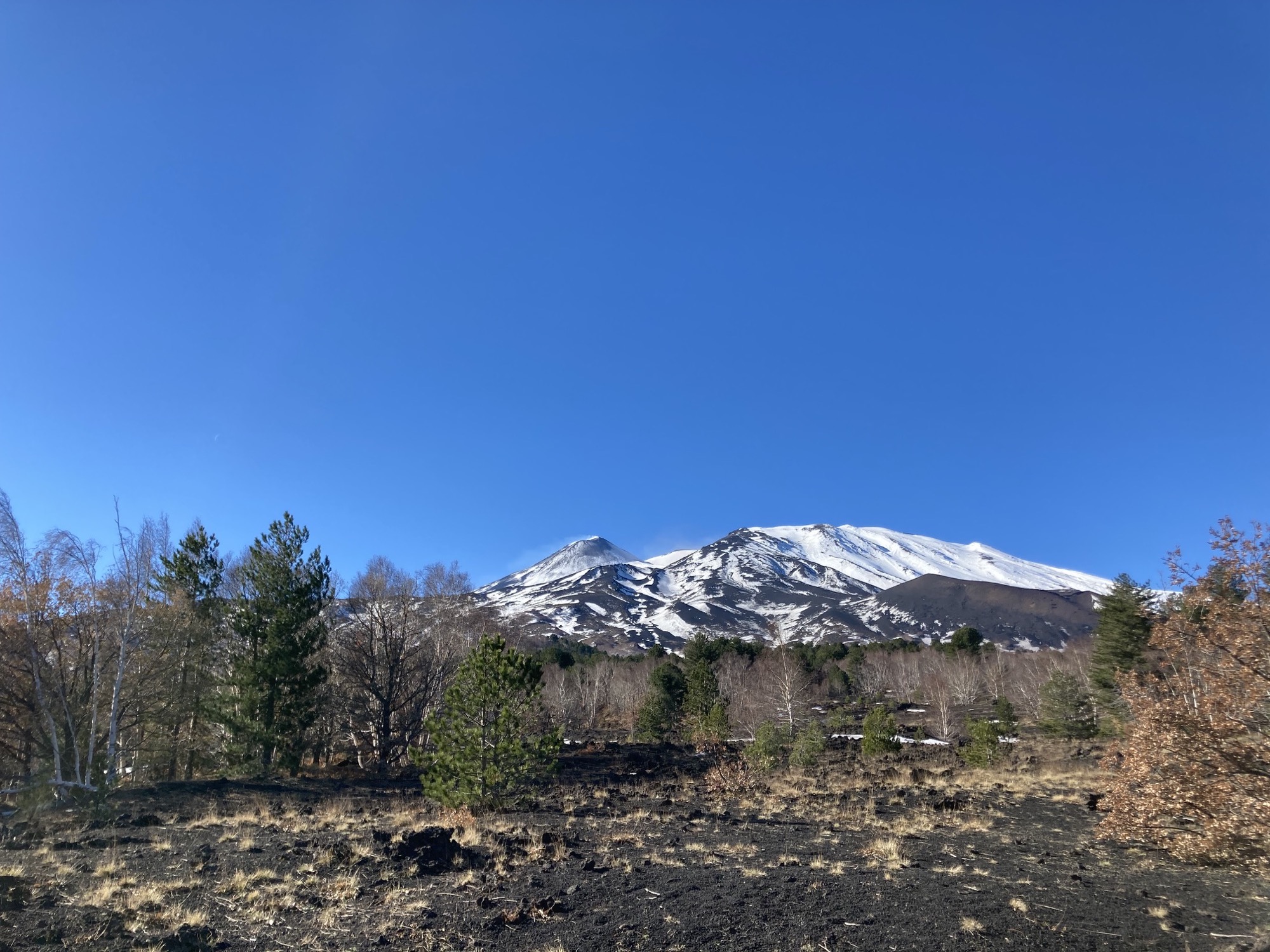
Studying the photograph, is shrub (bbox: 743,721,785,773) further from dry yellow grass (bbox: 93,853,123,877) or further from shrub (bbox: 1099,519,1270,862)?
dry yellow grass (bbox: 93,853,123,877)

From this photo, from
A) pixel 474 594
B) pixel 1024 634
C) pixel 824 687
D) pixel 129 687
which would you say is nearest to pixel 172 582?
pixel 129 687

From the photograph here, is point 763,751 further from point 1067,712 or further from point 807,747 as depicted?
point 1067,712

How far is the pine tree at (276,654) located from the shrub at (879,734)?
2440cm

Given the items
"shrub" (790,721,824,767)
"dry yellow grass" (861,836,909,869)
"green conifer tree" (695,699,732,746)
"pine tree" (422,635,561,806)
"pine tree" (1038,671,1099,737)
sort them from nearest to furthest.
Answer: "dry yellow grass" (861,836,909,869) → "pine tree" (422,635,561,806) → "shrub" (790,721,824,767) → "green conifer tree" (695,699,732,746) → "pine tree" (1038,671,1099,737)

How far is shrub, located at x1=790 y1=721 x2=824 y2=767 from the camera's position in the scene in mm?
27431

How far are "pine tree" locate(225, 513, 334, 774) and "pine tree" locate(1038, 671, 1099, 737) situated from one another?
1393 inches

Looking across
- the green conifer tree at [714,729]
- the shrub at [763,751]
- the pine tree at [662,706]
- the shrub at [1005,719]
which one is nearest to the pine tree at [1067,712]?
the shrub at [1005,719]

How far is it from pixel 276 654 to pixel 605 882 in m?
20.1

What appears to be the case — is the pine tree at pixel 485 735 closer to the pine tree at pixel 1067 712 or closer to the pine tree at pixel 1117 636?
the pine tree at pixel 1117 636

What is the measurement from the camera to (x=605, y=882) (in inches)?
393

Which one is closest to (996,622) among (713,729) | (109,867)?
(713,729)

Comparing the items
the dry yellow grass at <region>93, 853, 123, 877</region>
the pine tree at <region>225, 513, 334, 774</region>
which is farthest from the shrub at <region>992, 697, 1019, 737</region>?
the dry yellow grass at <region>93, 853, 123, 877</region>

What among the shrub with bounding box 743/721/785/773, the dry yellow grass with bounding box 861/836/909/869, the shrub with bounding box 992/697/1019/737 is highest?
the dry yellow grass with bounding box 861/836/909/869

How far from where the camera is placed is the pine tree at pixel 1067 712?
34781mm
